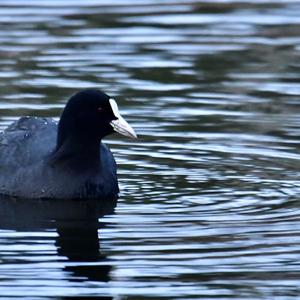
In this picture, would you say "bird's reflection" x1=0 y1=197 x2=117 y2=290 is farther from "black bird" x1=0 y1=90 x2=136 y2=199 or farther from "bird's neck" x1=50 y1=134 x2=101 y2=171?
"bird's neck" x1=50 y1=134 x2=101 y2=171

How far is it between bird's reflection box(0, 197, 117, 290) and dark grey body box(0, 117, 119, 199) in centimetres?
7

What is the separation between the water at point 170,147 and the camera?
328 inches

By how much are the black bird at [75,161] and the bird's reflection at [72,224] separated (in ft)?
0.28

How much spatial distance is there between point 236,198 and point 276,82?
4.38 metres

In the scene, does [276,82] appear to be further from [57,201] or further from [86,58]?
[57,201]

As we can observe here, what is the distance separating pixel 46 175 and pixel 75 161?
0.24 m

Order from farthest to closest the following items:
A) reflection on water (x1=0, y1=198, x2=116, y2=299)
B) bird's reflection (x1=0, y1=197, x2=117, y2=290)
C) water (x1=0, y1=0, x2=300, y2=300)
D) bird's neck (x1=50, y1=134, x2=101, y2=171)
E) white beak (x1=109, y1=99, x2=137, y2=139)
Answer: bird's neck (x1=50, y1=134, x2=101, y2=171) → white beak (x1=109, y1=99, x2=137, y2=139) → bird's reflection (x1=0, y1=197, x2=117, y2=290) → water (x1=0, y1=0, x2=300, y2=300) → reflection on water (x1=0, y1=198, x2=116, y2=299)

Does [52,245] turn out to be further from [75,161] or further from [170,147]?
[170,147]

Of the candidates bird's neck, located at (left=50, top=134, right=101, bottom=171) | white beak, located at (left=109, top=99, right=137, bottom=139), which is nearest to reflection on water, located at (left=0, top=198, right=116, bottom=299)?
bird's neck, located at (left=50, top=134, right=101, bottom=171)

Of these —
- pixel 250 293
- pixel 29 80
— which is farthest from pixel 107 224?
pixel 29 80

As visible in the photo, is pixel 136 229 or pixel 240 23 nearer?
pixel 136 229

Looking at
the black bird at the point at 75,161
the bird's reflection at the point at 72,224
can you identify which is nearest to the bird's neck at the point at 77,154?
the black bird at the point at 75,161

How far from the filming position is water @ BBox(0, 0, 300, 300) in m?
8.32

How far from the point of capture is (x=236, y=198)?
10.3m
